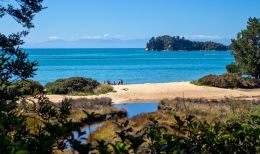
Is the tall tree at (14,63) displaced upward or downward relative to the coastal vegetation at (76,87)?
upward

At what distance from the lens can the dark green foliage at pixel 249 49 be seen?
5069 cm

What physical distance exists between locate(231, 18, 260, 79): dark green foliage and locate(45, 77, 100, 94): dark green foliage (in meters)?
16.9

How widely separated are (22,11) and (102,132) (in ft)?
39.9

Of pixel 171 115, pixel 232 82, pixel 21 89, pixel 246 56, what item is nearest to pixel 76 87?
pixel 232 82

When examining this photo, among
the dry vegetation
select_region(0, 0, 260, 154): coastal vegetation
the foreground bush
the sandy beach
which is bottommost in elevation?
the sandy beach

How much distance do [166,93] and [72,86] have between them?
876cm

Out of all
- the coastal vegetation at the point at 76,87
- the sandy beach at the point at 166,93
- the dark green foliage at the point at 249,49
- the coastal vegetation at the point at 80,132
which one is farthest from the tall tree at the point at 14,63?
the dark green foliage at the point at 249,49

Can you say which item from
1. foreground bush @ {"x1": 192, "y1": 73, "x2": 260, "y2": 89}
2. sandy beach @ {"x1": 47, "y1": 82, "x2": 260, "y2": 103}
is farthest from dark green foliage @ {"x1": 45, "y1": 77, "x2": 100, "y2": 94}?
foreground bush @ {"x1": 192, "y1": 73, "x2": 260, "y2": 89}

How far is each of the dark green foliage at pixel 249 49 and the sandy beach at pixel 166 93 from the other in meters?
6.23

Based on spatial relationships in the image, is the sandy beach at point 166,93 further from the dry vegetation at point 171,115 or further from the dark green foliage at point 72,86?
the dry vegetation at point 171,115

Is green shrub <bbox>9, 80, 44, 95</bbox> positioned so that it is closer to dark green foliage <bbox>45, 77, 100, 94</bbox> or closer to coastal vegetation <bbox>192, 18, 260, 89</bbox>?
dark green foliage <bbox>45, 77, 100, 94</bbox>

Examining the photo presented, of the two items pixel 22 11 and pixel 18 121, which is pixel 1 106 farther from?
pixel 22 11

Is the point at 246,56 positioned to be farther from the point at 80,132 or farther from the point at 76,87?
the point at 80,132

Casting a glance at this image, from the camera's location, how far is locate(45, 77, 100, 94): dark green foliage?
4241 cm
